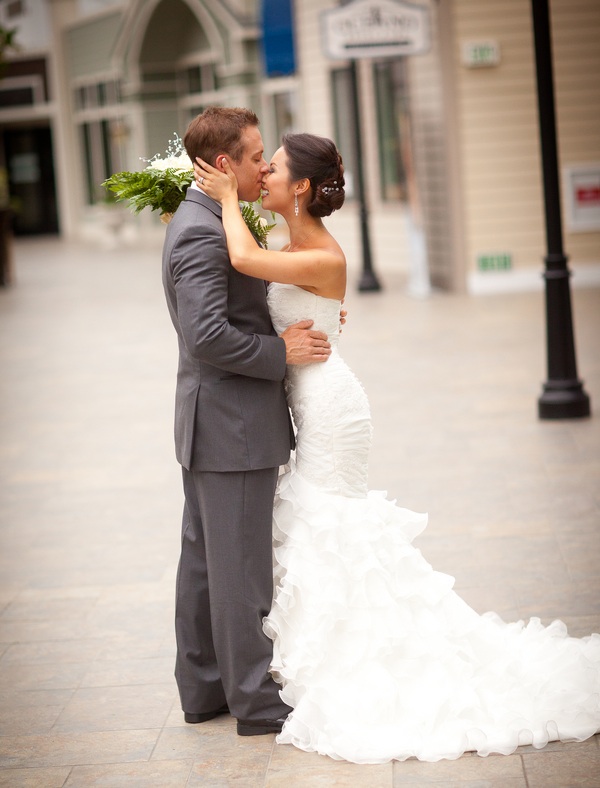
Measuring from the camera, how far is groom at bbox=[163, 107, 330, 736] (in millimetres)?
3426

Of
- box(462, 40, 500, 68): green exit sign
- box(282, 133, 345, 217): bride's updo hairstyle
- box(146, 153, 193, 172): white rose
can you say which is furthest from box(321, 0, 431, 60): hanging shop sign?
box(282, 133, 345, 217): bride's updo hairstyle

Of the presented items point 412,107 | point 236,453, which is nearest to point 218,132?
point 236,453

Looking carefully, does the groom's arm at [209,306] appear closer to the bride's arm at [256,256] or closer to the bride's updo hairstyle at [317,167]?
the bride's arm at [256,256]

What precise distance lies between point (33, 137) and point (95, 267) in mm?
15914

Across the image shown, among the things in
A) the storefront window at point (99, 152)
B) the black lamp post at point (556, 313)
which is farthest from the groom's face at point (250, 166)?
the storefront window at point (99, 152)

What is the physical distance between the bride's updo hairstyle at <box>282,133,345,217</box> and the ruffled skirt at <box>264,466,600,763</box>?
0.88m

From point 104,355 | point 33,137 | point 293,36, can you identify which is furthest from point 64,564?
point 33,137

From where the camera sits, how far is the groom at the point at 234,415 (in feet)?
11.2

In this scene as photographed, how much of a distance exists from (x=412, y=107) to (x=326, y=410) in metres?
12.0

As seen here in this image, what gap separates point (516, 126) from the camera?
1377cm

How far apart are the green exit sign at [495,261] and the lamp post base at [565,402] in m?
6.63

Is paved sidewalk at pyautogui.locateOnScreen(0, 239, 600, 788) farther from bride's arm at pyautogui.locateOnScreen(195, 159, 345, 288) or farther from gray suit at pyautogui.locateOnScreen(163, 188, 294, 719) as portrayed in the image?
bride's arm at pyautogui.locateOnScreen(195, 159, 345, 288)

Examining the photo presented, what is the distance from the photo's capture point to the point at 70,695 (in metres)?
4.07

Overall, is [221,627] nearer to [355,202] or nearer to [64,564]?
[64,564]
